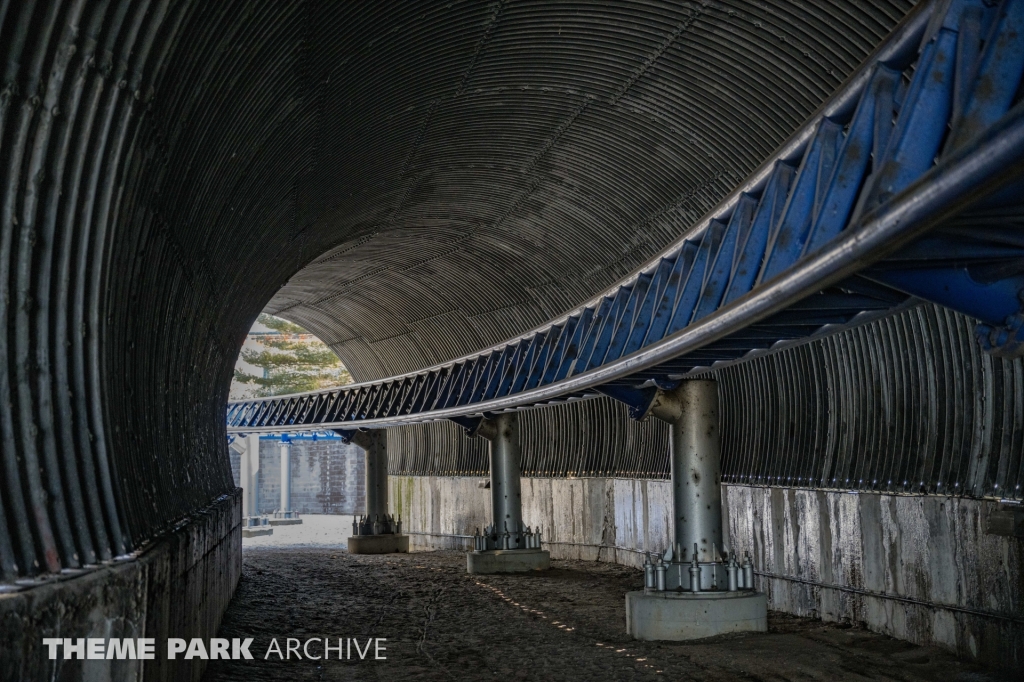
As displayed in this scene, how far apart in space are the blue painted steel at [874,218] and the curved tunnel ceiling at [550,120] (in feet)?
6.52

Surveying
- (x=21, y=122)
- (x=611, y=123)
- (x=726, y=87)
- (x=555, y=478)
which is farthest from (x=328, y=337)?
(x=21, y=122)

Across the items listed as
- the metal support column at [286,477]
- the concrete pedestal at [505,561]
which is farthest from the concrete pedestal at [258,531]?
the concrete pedestal at [505,561]

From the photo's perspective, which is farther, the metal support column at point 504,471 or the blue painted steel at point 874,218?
the metal support column at point 504,471

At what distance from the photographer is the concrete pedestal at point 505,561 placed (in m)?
21.6

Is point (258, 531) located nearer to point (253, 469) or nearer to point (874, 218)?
point (253, 469)

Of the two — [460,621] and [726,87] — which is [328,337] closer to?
[460,621]

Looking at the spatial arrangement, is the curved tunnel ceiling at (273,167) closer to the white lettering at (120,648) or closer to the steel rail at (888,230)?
the white lettering at (120,648)

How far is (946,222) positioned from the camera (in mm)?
5633

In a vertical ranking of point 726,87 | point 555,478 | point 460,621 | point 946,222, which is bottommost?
point 460,621

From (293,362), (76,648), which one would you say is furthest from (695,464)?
(293,362)

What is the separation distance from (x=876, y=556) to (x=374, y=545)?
17.7 meters

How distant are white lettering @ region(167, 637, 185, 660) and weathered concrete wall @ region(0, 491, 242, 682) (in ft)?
0.18

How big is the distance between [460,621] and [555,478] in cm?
987

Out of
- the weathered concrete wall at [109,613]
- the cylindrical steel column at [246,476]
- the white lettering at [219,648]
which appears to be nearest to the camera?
the weathered concrete wall at [109,613]
